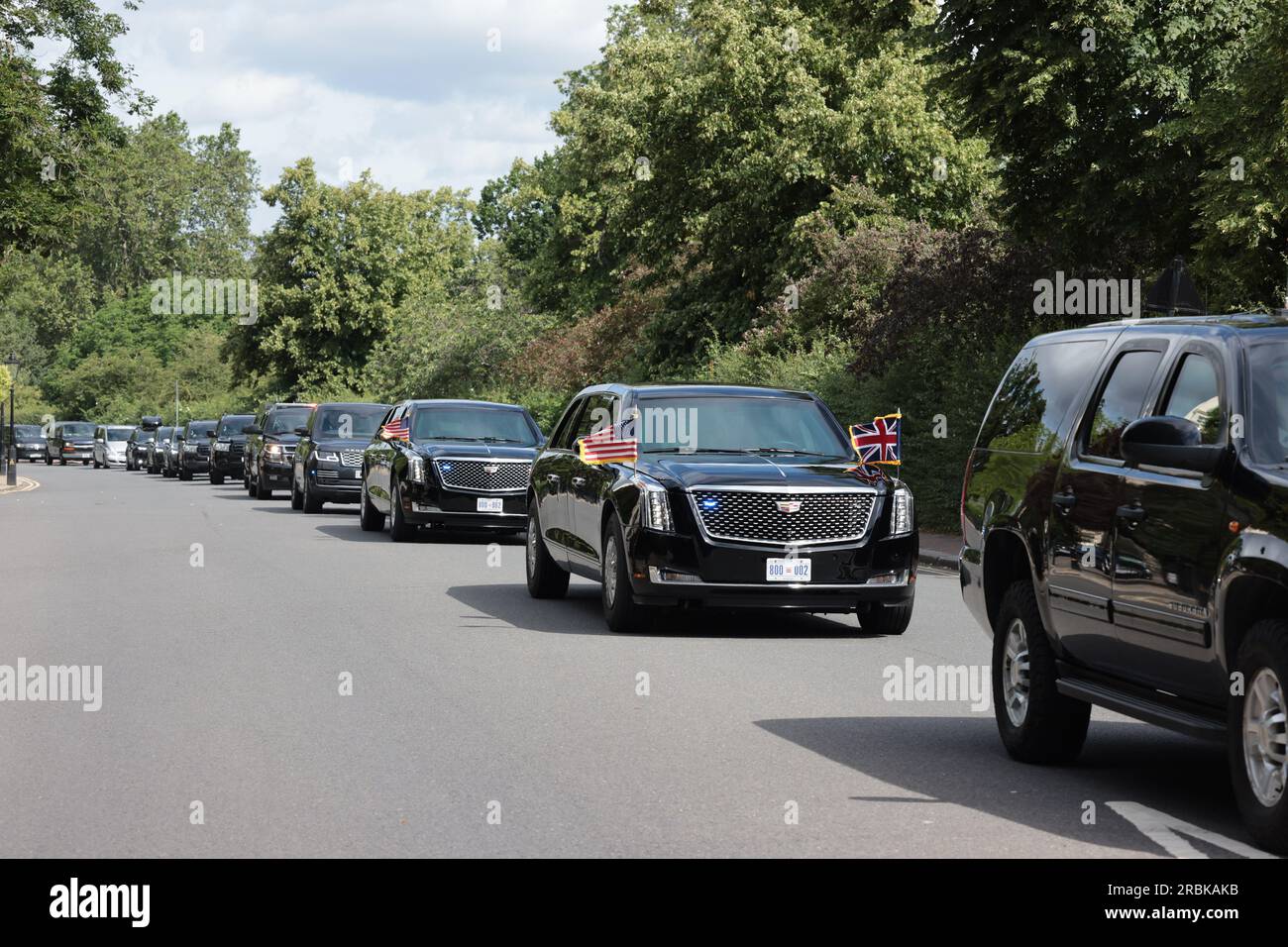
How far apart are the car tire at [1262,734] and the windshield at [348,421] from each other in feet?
83.3

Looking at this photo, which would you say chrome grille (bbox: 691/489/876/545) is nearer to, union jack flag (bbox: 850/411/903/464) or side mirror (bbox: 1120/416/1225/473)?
union jack flag (bbox: 850/411/903/464)

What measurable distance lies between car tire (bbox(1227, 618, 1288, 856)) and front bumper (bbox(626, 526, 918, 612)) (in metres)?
6.43

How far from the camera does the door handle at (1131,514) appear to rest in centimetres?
748

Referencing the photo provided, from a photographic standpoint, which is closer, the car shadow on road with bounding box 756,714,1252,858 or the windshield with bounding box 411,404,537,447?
the car shadow on road with bounding box 756,714,1252,858

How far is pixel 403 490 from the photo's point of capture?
2347 centimetres

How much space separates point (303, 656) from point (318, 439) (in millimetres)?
19186

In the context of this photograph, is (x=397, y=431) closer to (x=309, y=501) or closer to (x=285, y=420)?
(x=309, y=501)

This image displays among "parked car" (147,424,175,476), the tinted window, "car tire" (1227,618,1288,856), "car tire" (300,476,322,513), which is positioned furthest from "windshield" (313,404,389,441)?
"parked car" (147,424,175,476)

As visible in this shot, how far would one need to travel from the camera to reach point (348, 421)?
31.6m

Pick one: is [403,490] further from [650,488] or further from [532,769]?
[532,769]

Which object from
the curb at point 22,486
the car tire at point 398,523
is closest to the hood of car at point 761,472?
the car tire at point 398,523

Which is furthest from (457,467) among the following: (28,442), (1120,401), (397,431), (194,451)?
(28,442)

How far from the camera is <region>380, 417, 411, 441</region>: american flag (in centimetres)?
2439

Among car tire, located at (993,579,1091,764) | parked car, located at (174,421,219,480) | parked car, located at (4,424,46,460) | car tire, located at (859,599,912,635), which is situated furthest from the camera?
parked car, located at (4,424,46,460)
